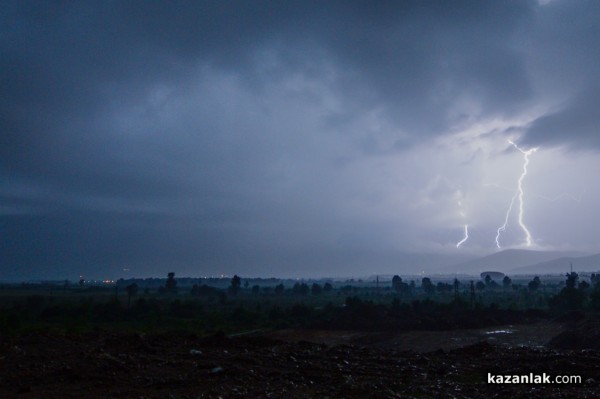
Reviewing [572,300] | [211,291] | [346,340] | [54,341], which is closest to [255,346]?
[54,341]

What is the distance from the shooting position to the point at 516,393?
36.8 ft

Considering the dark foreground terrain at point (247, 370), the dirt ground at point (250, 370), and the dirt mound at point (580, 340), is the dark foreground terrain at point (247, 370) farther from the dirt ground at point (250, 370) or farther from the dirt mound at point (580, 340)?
the dirt mound at point (580, 340)

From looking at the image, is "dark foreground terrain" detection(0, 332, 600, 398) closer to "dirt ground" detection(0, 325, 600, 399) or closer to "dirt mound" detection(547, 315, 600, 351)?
"dirt ground" detection(0, 325, 600, 399)

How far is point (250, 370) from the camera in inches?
504

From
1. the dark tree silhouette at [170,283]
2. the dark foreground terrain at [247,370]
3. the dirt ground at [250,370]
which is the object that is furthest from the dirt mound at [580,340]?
the dark tree silhouette at [170,283]

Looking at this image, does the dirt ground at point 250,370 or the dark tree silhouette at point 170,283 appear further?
the dark tree silhouette at point 170,283

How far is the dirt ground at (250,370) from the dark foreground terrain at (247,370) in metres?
0.02

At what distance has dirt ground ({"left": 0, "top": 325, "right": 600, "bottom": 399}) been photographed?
10656mm

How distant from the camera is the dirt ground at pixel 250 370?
10656 mm

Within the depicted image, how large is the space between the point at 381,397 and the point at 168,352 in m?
7.78

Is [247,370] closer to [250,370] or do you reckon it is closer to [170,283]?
[250,370]

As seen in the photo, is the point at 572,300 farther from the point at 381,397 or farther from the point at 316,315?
the point at 381,397

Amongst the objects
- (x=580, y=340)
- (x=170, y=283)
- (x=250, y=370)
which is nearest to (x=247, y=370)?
(x=250, y=370)

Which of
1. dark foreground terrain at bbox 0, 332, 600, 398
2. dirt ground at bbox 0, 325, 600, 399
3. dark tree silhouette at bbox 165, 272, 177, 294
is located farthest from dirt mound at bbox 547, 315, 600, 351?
dark tree silhouette at bbox 165, 272, 177, 294
